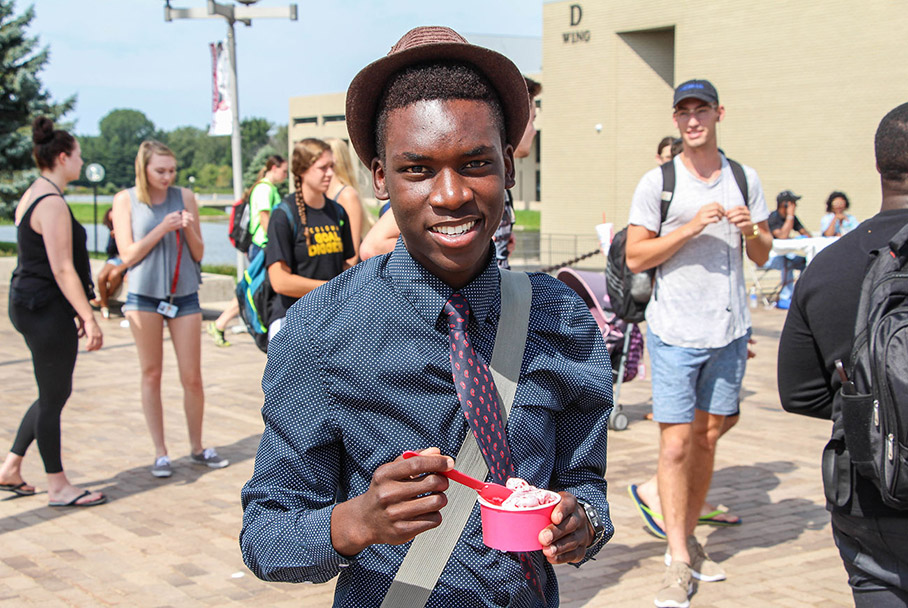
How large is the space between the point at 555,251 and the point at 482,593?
33.3m

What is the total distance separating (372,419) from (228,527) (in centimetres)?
435

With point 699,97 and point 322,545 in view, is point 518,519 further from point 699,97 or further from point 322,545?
point 699,97

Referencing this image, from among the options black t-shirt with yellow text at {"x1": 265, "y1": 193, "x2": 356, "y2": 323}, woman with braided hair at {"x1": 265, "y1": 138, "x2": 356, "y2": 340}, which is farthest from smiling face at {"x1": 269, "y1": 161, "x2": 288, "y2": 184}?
black t-shirt with yellow text at {"x1": 265, "y1": 193, "x2": 356, "y2": 323}

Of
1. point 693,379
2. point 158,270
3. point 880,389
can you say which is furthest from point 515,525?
point 158,270

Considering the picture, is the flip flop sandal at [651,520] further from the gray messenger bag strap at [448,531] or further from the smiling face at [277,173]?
the smiling face at [277,173]

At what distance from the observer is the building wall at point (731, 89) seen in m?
26.9

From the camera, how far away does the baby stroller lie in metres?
7.89

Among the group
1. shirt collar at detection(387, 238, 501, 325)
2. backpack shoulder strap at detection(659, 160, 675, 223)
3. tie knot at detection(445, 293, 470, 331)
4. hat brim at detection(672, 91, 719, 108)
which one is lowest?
tie knot at detection(445, 293, 470, 331)

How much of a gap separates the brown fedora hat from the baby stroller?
571cm

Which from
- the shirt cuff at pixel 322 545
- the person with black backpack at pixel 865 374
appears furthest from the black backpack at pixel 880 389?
the shirt cuff at pixel 322 545

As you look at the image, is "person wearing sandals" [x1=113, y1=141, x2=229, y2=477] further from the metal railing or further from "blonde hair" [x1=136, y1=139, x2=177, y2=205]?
the metal railing

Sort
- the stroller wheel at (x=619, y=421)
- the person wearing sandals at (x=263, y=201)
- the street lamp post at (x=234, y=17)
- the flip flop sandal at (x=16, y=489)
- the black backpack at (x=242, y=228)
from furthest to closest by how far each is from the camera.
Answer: the street lamp post at (x=234, y=17)
the black backpack at (x=242, y=228)
the stroller wheel at (x=619, y=421)
the person wearing sandals at (x=263, y=201)
the flip flop sandal at (x=16, y=489)

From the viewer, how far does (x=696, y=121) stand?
4938 millimetres

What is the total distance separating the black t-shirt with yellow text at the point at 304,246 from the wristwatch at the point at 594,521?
4368 millimetres
